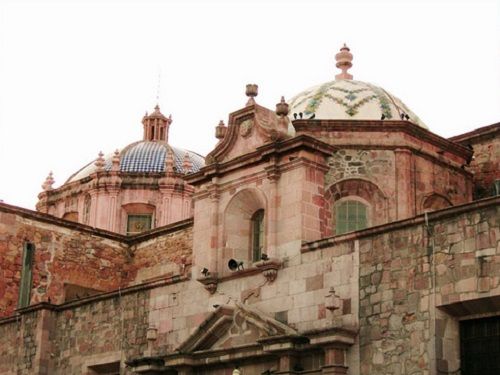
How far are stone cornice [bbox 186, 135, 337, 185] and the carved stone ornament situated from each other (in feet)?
1.92

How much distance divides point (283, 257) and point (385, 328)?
10.8ft

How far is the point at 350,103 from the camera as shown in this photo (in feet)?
88.6

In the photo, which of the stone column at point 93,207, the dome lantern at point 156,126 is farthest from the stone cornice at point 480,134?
the dome lantern at point 156,126

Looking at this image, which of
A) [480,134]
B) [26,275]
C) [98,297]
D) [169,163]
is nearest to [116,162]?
[169,163]

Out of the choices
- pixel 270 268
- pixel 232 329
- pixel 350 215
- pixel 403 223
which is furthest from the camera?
pixel 350 215

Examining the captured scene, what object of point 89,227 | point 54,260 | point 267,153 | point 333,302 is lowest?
point 333,302

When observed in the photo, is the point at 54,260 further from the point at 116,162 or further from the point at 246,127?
the point at 116,162

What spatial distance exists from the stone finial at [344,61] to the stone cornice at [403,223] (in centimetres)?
886

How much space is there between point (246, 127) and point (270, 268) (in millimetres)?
3590

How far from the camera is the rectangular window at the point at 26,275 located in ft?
101

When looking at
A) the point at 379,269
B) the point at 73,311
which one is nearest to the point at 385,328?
the point at 379,269

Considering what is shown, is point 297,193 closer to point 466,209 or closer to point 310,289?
point 310,289

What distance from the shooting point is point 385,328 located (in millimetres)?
19578

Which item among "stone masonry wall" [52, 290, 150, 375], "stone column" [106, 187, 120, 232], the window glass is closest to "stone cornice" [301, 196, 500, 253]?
the window glass
